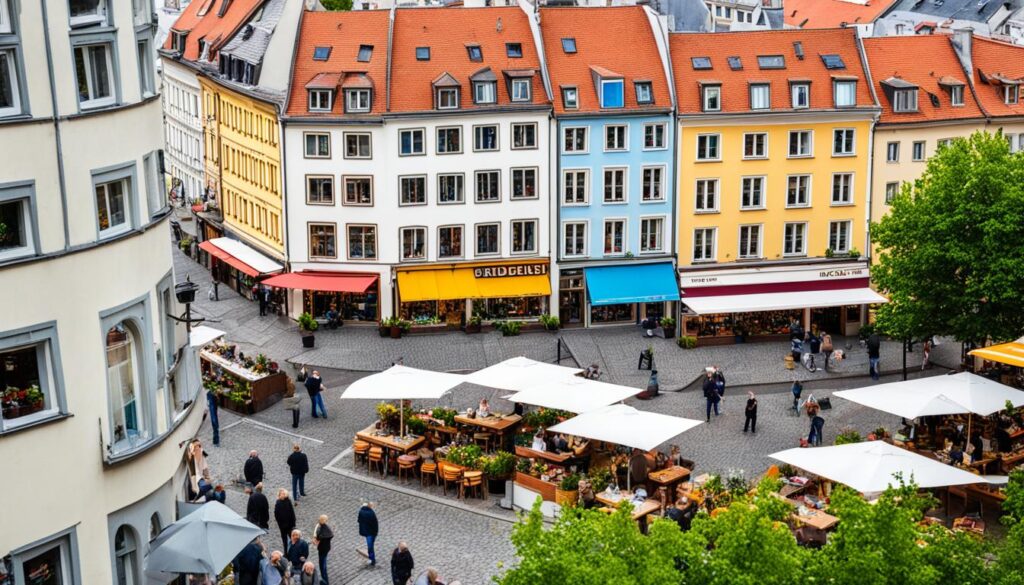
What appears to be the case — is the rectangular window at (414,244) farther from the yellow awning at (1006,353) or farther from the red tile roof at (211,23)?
the yellow awning at (1006,353)

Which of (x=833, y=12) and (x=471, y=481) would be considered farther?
(x=833, y=12)

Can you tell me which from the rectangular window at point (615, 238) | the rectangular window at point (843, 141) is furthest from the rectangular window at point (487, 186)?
the rectangular window at point (843, 141)

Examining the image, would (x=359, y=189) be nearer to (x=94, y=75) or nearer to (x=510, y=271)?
(x=510, y=271)

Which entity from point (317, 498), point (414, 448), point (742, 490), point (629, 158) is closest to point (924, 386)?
point (742, 490)

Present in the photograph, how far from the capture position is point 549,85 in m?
65.5

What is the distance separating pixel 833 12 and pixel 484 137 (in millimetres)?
66329

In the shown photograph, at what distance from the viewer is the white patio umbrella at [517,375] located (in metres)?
47.3

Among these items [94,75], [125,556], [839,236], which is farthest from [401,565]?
[839,236]

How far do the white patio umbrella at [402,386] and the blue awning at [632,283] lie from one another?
1960 cm

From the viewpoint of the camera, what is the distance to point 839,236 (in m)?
Result: 68.4

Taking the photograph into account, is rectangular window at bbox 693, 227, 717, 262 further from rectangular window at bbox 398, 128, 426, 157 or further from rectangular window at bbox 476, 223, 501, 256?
rectangular window at bbox 398, 128, 426, 157

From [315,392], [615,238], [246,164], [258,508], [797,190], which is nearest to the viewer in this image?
[258,508]

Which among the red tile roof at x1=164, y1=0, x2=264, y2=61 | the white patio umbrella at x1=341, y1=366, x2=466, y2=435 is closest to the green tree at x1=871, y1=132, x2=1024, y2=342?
the white patio umbrella at x1=341, y1=366, x2=466, y2=435

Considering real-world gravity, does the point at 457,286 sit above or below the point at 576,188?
below
